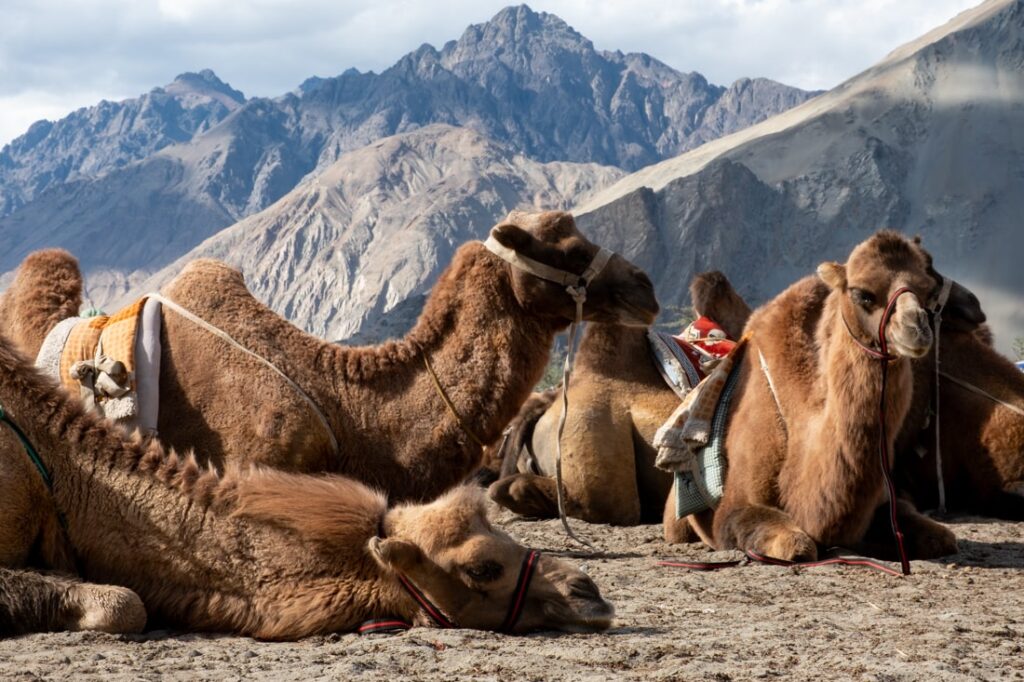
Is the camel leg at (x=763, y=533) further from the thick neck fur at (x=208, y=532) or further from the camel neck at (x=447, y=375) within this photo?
the thick neck fur at (x=208, y=532)

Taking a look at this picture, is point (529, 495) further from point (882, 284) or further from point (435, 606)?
point (435, 606)

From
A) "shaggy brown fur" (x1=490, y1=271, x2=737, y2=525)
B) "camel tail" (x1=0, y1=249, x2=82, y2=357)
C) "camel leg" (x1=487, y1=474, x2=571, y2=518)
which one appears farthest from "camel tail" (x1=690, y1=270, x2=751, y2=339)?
"camel tail" (x1=0, y1=249, x2=82, y2=357)

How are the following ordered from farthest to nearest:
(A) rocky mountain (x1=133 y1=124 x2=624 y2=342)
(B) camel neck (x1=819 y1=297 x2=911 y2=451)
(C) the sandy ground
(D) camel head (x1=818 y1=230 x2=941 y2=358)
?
(A) rocky mountain (x1=133 y1=124 x2=624 y2=342) → (B) camel neck (x1=819 y1=297 x2=911 y2=451) → (D) camel head (x1=818 y1=230 x2=941 y2=358) → (C) the sandy ground

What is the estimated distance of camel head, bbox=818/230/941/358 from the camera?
5793mm

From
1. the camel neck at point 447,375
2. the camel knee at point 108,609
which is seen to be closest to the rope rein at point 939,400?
the camel neck at point 447,375

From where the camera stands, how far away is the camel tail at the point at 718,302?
9820mm

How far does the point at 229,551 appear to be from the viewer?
4.39 metres

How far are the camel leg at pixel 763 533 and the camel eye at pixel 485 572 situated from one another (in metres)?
2.30

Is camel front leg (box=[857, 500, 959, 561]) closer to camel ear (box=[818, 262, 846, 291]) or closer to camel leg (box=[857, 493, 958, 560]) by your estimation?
camel leg (box=[857, 493, 958, 560])

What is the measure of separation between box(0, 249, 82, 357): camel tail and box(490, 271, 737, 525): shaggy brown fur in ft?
10.3

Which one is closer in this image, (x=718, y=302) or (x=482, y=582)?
(x=482, y=582)

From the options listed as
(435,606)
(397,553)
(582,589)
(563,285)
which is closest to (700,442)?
(563,285)

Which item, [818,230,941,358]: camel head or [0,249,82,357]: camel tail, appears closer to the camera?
[818,230,941,358]: camel head

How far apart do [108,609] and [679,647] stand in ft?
6.07
